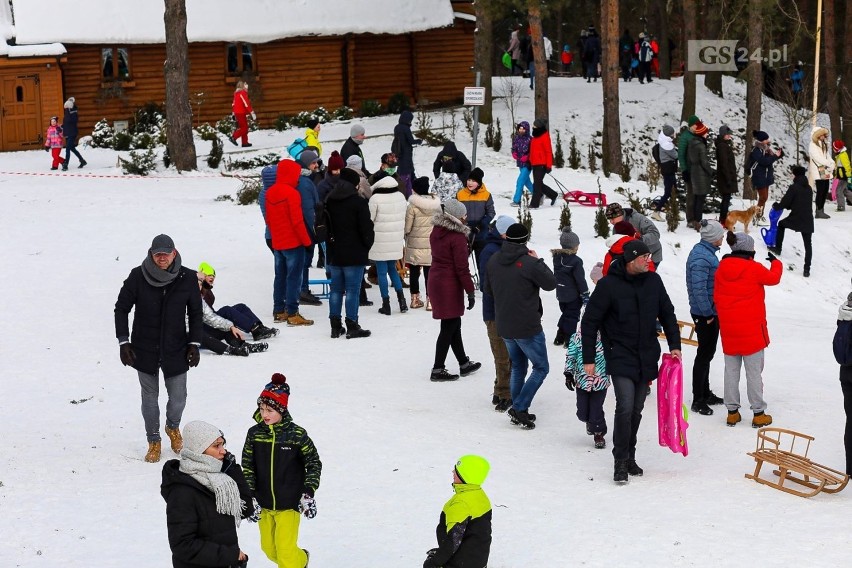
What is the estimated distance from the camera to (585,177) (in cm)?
2494

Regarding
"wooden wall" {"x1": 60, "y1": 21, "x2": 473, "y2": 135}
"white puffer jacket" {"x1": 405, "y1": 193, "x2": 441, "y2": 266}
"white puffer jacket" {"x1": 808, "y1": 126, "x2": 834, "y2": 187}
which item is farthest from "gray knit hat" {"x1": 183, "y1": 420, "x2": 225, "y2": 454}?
"wooden wall" {"x1": 60, "y1": 21, "x2": 473, "y2": 135}

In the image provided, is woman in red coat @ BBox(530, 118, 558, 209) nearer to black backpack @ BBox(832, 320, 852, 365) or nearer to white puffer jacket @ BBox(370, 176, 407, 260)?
white puffer jacket @ BBox(370, 176, 407, 260)

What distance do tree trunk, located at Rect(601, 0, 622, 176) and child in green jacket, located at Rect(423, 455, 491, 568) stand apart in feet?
68.1

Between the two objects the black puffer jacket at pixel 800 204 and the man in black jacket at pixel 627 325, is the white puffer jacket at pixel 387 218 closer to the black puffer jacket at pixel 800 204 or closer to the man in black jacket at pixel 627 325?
the man in black jacket at pixel 627 325

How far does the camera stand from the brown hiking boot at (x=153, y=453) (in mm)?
9633

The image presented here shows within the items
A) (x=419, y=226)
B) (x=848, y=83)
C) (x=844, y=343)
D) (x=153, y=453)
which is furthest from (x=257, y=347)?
Answer: (x=848, y=83)

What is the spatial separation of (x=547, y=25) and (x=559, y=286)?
147 feet

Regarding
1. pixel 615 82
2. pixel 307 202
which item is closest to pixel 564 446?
pixel 307 202

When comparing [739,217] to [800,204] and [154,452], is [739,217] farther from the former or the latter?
[154,452]

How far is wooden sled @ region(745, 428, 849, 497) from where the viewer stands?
29.4ft

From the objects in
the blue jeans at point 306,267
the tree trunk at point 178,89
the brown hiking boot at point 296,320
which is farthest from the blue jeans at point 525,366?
the tree trunk at point 178,89

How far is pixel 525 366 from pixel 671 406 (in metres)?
1.55

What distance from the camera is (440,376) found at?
12.1 m

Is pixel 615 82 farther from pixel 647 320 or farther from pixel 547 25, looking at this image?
pixel 547 25
